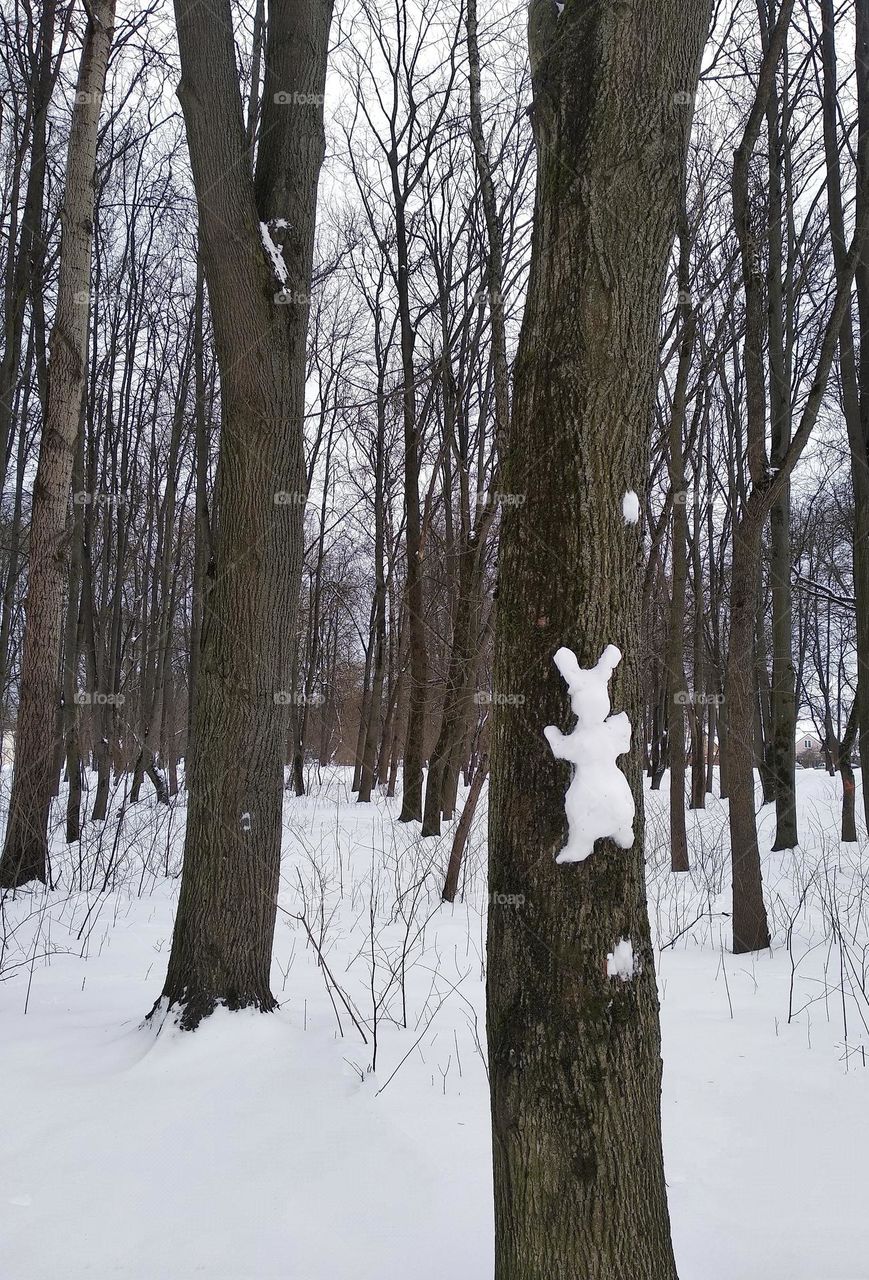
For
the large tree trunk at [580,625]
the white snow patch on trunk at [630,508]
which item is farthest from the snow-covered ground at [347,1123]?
the white snow patch on trunk at [630,508]

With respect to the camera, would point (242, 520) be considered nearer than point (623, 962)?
No

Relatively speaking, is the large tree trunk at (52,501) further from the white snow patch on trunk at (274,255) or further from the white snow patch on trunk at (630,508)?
the white snow patch on trunk at (630,508)

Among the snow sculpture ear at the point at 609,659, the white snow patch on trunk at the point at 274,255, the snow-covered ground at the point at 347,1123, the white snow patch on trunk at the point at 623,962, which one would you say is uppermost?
the white snow patch on trunk at the point at 274,255

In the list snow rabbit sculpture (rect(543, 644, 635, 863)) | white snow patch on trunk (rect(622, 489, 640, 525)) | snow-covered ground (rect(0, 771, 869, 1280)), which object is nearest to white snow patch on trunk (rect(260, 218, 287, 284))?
white snow patch on trunk (rect(622, 489, 640, 525))

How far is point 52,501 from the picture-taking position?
236 inches

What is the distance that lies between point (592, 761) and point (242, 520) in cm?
230

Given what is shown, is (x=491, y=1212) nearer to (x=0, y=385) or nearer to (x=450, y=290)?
(x=0, y=385)

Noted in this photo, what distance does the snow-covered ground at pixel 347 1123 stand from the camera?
1989 mm

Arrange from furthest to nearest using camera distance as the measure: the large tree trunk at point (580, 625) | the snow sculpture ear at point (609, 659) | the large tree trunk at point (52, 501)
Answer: the large tree trunk at point (52, 501)
the snow sculpture ear at point (609, 659)
the large tree trunk at point (580, 625)

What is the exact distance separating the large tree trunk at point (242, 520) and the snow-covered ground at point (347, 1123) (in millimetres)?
437

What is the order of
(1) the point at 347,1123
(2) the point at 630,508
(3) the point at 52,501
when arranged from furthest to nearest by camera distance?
(3) the point at 52,501, (1) the point at 347,1123, (2) the point at 630,508

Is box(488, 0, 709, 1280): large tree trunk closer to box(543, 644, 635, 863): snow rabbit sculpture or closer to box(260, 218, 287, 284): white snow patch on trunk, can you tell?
box(543, 644, 635, 863): snow rabbit sculpture

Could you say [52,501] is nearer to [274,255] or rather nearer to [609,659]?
[274,255]

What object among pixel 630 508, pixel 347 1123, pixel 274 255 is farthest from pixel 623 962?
pixel 274 255
